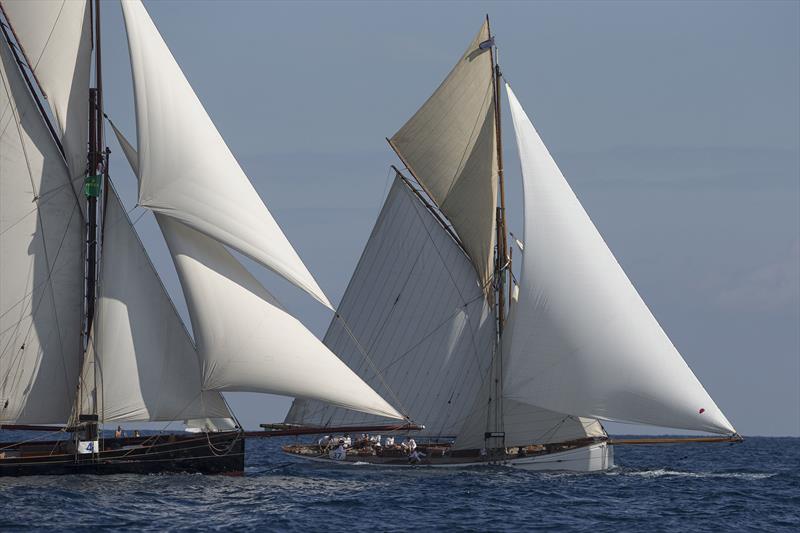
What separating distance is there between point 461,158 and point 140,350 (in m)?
15.4

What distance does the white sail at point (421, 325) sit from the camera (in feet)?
171

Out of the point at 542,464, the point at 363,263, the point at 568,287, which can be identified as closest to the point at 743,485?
the point at 542,464

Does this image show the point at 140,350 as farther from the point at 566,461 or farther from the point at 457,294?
the point at 566,461

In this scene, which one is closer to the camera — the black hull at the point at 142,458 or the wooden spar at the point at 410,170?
the black hull at the point at 142,458

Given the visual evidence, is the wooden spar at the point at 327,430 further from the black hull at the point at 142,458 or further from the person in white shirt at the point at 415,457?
the person in white shirt at the point at 415,457

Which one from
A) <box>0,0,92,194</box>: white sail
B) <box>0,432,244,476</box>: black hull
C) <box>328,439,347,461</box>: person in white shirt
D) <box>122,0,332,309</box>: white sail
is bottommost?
<box>0,432,244,476</box>: black hull

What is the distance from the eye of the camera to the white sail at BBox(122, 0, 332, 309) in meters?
42.1

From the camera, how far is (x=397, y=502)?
40.8 m

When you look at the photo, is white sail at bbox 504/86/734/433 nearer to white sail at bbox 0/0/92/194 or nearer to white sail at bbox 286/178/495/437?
white sail at bbox 286/178/495/437

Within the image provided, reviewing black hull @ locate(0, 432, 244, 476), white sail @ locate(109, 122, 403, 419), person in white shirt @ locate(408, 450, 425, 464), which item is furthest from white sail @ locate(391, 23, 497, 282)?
black hull @ locate(0, 432, 244, 476)

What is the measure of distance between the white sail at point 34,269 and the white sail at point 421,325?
11.7 meters

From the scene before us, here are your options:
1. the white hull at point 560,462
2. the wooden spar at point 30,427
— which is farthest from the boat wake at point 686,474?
the wooden spar at point 30,427

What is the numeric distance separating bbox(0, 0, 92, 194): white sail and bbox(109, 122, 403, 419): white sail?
16.4ft

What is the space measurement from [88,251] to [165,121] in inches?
211
